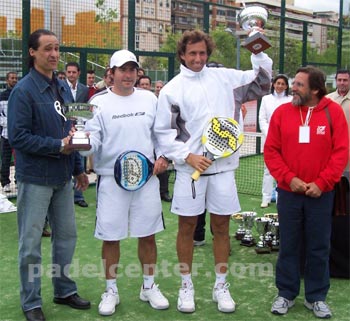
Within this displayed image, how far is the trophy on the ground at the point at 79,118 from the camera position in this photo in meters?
3.57

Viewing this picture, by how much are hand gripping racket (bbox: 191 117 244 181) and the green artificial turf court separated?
1.04m

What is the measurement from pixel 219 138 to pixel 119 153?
2.29ft

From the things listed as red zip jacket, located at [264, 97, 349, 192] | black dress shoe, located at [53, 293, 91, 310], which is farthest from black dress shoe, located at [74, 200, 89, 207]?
red zip jacket, located at [264, 97, 349, 192]

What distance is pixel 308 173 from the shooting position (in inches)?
151

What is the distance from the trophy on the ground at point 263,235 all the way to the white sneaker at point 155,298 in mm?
1496

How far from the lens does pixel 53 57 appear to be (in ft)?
12.3

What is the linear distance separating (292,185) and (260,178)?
18.8 ft

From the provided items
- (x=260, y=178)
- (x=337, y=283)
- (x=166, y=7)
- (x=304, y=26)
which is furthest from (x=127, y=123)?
(x=304, y=26)

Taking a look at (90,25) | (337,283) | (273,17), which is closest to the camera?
(337,283)

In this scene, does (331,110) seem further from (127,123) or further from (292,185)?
(127,123)

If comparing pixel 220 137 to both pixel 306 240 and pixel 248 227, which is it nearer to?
pixel 306 240

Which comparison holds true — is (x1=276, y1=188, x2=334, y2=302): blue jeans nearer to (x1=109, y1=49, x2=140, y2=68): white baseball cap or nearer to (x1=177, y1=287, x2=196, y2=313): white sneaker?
(x1=177, y1=287, x2=196, y2=313): white sneaker

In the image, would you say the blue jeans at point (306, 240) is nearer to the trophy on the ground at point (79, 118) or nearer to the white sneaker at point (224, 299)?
the white sneaker at point (224, 299)

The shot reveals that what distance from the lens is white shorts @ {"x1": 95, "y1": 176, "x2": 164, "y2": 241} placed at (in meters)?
3.93
